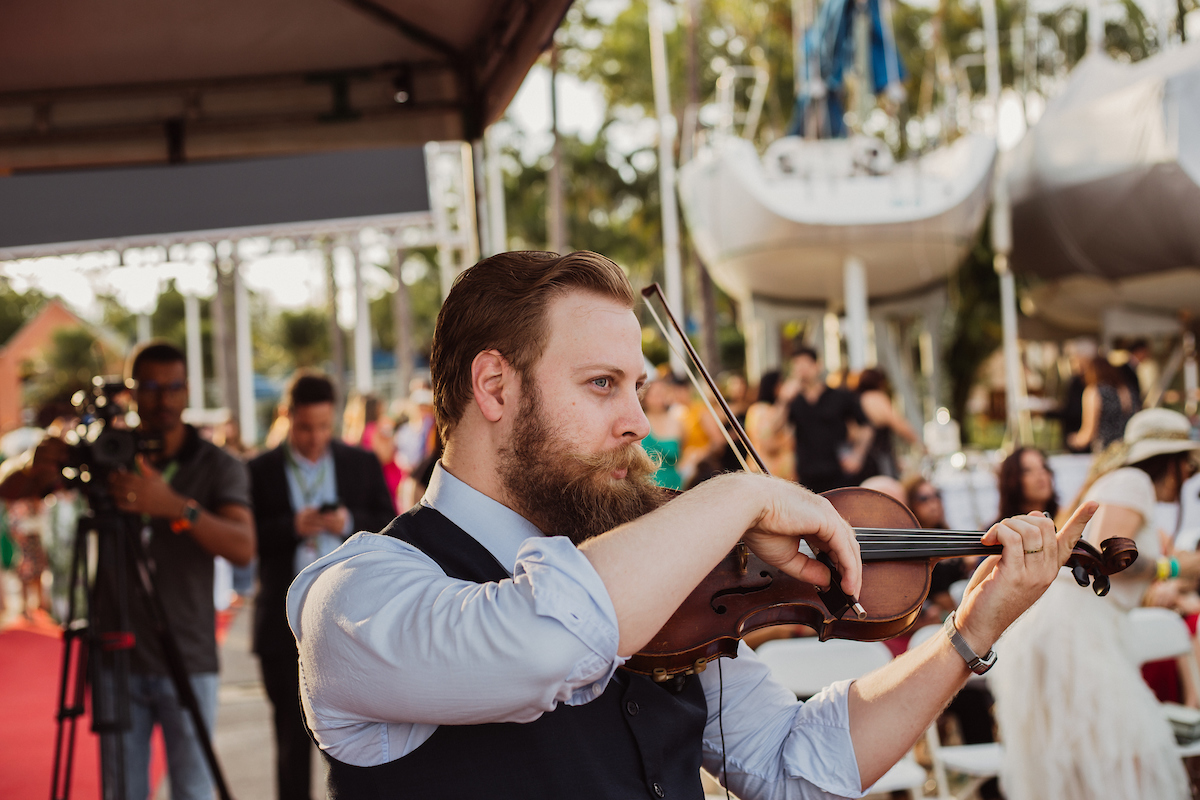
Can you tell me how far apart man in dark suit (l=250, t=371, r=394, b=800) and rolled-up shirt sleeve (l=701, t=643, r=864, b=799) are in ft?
9.01

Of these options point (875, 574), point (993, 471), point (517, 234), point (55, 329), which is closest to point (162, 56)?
point (875, 574)

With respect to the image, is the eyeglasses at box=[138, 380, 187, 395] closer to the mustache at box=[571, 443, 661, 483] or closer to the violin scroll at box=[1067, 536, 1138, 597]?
the mustache at box=[571, 443, 661, 483]

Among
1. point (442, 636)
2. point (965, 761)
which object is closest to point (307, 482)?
point (965, 761)

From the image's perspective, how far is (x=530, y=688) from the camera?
1.06m

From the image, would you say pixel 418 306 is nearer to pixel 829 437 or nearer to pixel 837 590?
pixel 829 437

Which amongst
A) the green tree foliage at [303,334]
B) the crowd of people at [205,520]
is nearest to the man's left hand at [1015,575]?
the crowd of people at [205,520]

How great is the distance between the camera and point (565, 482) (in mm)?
1389

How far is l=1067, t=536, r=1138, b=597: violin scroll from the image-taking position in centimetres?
174

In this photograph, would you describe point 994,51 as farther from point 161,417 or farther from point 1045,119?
point 161,417

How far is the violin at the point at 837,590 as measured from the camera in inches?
57.7

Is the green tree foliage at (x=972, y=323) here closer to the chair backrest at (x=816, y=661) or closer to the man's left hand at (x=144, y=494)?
the chair backrest at (x=816, y=661)

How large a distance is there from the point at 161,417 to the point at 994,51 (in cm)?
1706

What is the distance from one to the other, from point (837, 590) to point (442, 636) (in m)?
0.70

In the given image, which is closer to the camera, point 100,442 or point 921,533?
point 921,533
